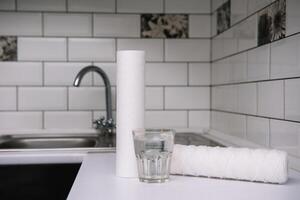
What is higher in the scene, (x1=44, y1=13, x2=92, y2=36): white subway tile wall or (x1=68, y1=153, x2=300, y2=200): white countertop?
(x1=44, y1=13, x2=92, y2=36): white subway tile wall

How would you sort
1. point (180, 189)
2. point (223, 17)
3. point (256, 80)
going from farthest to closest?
point (223, 17), point (256, 80), point (180, 189)

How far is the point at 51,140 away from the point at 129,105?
2.53 feet

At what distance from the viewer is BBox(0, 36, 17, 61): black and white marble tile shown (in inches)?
58.4

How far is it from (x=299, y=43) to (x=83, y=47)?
90 cm

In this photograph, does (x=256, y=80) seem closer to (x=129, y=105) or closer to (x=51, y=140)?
(x=129, y=105)

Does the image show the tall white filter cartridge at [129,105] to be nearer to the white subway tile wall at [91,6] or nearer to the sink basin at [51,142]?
the sink basin at [51,142]

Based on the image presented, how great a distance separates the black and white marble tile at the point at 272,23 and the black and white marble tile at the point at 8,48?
0.89 metres

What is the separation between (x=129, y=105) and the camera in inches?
30.5

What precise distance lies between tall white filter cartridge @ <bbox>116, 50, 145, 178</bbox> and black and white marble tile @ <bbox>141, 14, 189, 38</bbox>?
2.53 ft

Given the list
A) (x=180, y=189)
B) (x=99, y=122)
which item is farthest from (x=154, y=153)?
(x=99, y=122)

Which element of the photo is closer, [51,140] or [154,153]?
[154,153]

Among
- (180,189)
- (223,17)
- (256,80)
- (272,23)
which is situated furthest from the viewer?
(223,17)

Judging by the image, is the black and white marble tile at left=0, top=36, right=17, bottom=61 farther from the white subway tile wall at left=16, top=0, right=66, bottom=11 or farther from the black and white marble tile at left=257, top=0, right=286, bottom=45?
the black and white marble tile at left=257, top=0, right=286, bottom=45

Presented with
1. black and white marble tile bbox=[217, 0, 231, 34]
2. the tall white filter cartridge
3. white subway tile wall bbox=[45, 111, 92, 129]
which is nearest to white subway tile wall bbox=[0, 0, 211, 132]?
white subway tile wall bbox=[45, 111, 92, 129]
